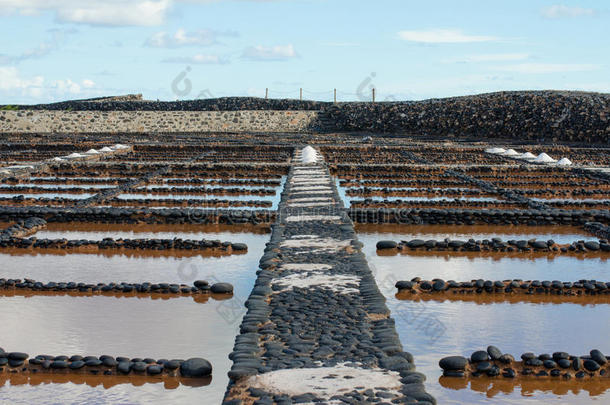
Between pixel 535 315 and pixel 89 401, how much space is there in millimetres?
4454

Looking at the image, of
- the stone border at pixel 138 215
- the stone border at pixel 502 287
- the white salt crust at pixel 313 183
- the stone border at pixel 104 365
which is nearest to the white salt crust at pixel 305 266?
the stone border at pixel 502 287

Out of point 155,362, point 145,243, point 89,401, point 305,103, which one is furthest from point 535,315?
point 305,103

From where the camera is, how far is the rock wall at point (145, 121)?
4300 cm

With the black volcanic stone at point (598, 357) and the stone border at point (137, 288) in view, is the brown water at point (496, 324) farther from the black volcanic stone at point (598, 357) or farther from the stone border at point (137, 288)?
the stone border at point (137, 288)

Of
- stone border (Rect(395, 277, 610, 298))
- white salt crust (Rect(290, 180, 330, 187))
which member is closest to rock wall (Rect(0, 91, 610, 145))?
A: white salt crust (Rect(290, 180, 330, 187))

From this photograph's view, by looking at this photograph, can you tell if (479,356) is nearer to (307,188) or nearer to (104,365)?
(104,365)

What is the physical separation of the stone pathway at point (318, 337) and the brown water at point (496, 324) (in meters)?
0.36

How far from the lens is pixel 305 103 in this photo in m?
50.6

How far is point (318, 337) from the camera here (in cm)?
609

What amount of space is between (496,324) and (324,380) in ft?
8.10

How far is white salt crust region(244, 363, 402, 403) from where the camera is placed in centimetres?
511

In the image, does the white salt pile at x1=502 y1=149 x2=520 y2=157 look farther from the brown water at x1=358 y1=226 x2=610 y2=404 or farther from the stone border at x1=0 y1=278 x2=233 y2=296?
the stone border at x1=0 y1=278 x2=233 y2=296

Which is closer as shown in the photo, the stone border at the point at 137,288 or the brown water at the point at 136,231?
the stone border at the point at 137,288

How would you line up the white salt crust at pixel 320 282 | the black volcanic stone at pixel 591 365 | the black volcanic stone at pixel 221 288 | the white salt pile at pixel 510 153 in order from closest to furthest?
the black volcanic stone at pixel 591 365 → the white salt crust at pixel 320 282 → the black volcanic stone at pixel 221 288 → the white salt pile at pixel 510 153
